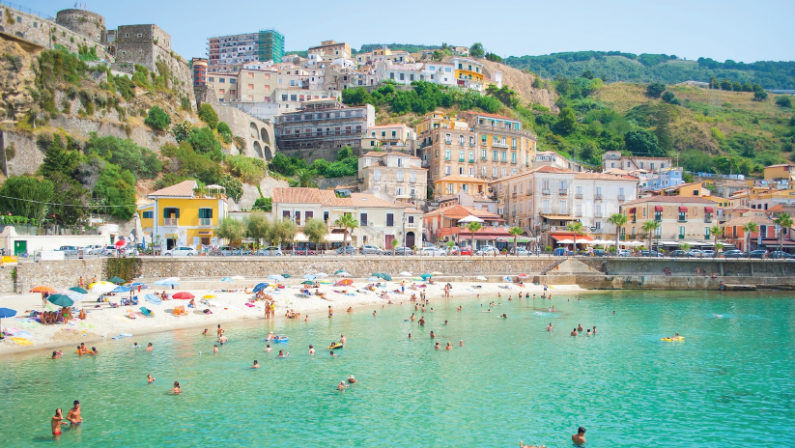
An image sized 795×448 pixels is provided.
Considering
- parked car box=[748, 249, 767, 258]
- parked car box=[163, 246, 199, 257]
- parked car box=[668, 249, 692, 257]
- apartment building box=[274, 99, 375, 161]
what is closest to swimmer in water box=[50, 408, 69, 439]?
parked car box=[163, 246, 199, 257]

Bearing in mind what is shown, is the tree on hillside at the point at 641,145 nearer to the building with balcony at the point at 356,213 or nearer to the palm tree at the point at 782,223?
the palm tree at the point at 782,223

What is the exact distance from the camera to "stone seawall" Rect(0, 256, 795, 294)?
128 ft

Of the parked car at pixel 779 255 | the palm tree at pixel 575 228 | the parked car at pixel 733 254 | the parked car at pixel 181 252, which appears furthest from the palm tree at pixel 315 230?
the parked car at pixel 779 255

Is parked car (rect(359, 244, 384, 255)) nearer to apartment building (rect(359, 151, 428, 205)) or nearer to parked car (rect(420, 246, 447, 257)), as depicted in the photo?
parked car (rect(420, 246, 447, 257))

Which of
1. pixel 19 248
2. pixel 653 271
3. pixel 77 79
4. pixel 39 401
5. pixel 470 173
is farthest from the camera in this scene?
pixel 470 173

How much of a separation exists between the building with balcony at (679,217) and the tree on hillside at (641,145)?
4638 cm

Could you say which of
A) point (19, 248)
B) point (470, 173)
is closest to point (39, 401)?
point (19, 248)

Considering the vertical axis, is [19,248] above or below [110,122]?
below

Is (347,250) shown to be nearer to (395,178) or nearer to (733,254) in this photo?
(395,178)

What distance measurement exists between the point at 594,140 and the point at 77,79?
263ft

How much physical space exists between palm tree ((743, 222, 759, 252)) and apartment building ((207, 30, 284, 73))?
488 ft

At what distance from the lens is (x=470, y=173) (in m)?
72.3

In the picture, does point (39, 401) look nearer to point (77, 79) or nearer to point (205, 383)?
point (205, 383)

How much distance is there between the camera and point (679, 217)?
54.6 m
